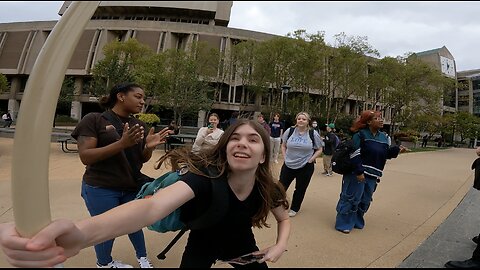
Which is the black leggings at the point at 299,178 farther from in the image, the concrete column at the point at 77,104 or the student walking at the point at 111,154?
the concrete column at the point at 77,104

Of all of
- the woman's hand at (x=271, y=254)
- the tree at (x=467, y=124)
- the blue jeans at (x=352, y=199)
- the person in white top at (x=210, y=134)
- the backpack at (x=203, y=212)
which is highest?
the tree at (x=467, y=124)

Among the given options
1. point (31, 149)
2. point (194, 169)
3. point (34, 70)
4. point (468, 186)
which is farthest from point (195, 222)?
point (468, 186)

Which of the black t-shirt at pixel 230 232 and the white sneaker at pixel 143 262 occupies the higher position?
the black t-shirt at pixel 230 232

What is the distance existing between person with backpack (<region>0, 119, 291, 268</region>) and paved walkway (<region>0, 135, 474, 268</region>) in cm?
30

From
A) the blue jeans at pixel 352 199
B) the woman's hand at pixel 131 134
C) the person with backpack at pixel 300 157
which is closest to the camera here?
the woman's hand at pixel 131 134

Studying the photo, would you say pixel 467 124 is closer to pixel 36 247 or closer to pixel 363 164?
pixel 363 164

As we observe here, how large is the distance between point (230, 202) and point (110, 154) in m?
1.05

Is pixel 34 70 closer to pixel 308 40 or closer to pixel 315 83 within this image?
pixel 308 40

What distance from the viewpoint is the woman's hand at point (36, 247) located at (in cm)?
87

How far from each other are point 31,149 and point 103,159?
148 cm

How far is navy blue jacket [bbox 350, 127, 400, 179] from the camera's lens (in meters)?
3.88

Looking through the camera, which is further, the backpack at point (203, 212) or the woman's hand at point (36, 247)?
the backpack at point (203, 212)

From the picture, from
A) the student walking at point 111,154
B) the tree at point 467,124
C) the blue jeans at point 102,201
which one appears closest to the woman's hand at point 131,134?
the student walking at point 111,154

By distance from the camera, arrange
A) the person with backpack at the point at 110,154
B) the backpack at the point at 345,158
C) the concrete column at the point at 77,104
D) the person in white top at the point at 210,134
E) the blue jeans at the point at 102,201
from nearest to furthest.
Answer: the person with backpack at the point at 110,154 < the blue jeans at the point at 102,201 < the backpack at the point at 345,158 < the person in white top at the point at 210,134 < the concrete column at the point at 77,104
